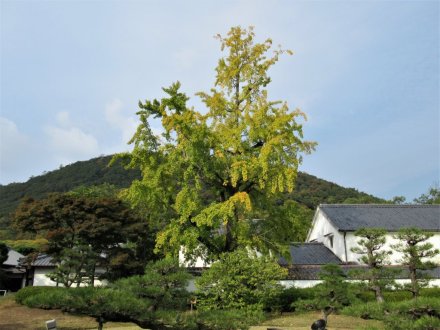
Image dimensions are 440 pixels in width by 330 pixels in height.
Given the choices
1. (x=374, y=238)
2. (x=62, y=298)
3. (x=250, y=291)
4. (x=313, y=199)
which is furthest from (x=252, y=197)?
(x=313, y=199)

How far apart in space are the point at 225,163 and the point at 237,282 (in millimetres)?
4177

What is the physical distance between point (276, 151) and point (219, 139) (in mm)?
2113

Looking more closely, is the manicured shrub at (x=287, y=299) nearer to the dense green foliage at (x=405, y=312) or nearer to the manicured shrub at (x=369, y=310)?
the manicured shrub at (x=369, y=310)

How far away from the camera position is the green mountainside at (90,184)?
5503 centimetres

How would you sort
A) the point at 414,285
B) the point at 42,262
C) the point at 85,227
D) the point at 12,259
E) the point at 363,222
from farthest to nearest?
1. the point at 12,259
2. the point at 363,222
3. the point at 42,262
4. the point at 85,227
5. the point at 414,285

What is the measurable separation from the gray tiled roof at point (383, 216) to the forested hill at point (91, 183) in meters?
23.5

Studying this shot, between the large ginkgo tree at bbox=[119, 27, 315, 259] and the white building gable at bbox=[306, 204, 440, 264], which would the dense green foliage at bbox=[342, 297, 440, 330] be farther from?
the white building gable at bbox=[306, 204, 440, 264]

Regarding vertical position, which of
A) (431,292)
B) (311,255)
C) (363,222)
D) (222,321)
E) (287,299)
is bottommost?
(287,299)

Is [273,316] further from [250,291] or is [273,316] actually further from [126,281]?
[126,281]

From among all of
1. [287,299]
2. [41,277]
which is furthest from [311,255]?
[41,277]

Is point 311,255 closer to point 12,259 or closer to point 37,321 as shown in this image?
point 37,321

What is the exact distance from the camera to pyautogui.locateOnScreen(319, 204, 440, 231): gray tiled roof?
24.9 meters

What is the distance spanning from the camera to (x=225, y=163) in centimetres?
1378

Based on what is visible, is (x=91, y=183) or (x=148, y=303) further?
(x=91, y=183)
